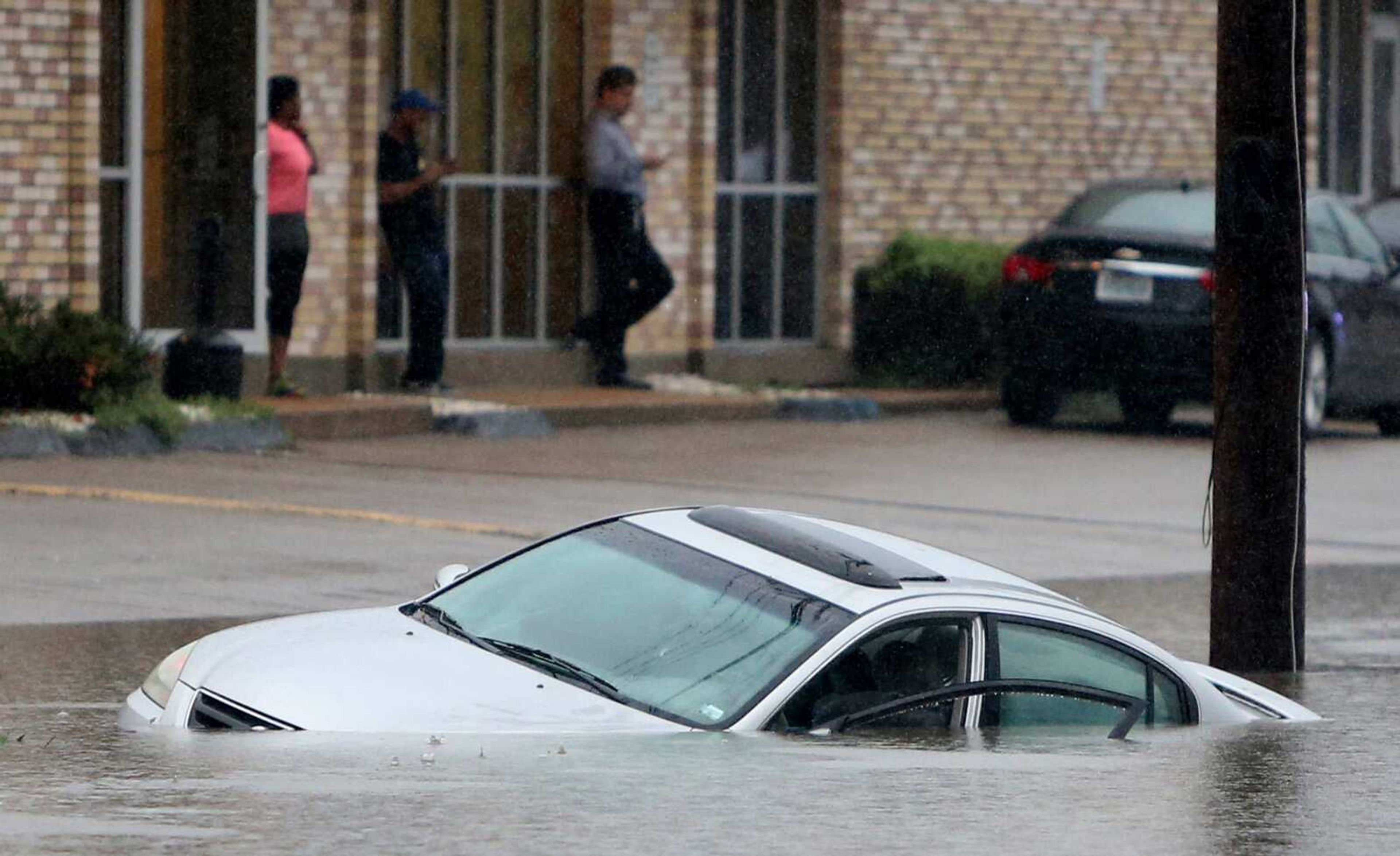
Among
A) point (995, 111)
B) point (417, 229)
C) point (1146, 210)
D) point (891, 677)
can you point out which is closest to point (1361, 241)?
point (1146, 210)

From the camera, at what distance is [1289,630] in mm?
10391

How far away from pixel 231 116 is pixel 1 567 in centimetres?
667

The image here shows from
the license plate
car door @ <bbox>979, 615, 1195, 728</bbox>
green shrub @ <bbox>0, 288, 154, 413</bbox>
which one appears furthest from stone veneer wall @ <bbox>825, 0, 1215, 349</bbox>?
car door @ <bbox>979, 615, 1195, 728</bbox>

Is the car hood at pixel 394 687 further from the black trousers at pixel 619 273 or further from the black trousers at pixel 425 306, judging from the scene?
the black trousers at pixel 619 273

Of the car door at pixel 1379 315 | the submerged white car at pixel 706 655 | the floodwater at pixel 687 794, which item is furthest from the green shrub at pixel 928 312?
the submerged white car at pixel 706 655

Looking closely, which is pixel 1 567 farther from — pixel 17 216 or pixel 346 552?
pixel 17 216

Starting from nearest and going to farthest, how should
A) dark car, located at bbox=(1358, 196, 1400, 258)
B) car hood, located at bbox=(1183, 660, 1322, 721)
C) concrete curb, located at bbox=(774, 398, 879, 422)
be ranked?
car hood, located at bbox=(1183, 660, 1322, 721)
concrete curb, located at bbox=(774, 398, 879, 422)
dark car, located at bbox=(1358, 196, 1400, 258)

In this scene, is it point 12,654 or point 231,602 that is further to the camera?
point 231,602

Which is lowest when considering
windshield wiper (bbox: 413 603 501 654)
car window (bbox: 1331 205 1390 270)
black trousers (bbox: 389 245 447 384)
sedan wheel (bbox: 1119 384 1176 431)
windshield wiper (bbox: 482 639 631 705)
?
sedan wheel (bbox: 1119 384 1176 431)

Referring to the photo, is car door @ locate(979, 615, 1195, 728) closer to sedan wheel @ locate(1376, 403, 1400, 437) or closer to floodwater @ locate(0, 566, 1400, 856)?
floodwater @ locate(0, 566, 1400, 856)

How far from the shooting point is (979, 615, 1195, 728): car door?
7.39m

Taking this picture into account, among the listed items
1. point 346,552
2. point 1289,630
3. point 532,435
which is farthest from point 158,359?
point 1289,630

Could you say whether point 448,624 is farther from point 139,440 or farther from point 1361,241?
point 1361,241

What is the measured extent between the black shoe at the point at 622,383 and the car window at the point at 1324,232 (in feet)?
15.1
